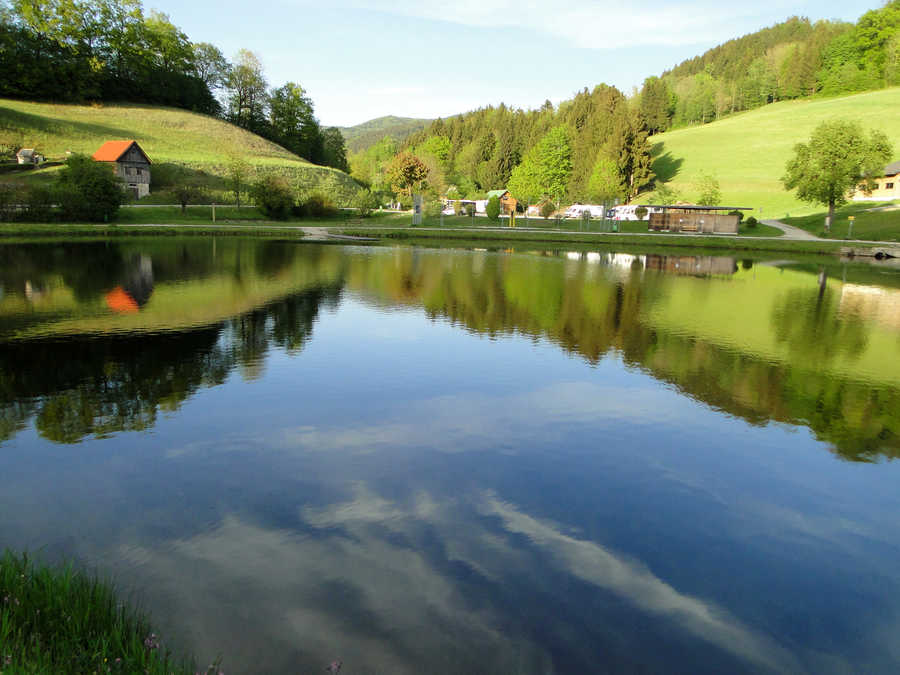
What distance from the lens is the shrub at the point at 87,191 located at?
192ft

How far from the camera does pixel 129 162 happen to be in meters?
79.8

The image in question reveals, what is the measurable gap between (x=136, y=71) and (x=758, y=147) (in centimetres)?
13120

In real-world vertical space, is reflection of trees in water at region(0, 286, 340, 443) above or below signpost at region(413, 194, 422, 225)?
below

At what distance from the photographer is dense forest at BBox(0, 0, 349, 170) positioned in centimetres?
10400

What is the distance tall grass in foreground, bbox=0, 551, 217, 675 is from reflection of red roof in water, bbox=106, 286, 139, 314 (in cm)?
1680

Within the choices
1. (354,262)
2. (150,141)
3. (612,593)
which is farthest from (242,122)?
(612,593)

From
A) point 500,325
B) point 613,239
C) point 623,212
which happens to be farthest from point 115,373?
point 623,212

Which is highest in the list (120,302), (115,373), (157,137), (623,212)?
(157,137)

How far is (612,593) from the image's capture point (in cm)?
654

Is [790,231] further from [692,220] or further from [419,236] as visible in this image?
[419,236]

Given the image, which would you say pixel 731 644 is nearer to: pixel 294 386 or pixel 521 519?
pixel 521 519

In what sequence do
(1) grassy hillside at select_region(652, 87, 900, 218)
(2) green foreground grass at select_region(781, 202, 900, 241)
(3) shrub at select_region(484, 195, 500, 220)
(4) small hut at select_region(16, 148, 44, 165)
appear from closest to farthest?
(2) green foreground grass at select_region(781, 202, 900, 241)
(4) small hut at select_region(16, 148, 44, 165)
(3) shrub at select_region(484, 195, 500, 220)
(1) grassy hillside at select_region(652, 87, 900, 218)

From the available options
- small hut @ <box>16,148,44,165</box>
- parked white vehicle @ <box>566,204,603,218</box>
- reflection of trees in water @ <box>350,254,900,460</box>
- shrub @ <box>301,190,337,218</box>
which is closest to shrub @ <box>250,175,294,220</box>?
shrub @ <box>301,190,337,218</box>

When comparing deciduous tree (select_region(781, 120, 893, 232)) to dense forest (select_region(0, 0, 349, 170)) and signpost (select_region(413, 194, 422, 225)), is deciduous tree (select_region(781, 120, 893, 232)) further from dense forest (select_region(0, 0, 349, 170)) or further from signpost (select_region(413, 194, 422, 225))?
dense forest (select_region(0, 0, 349, 170))
